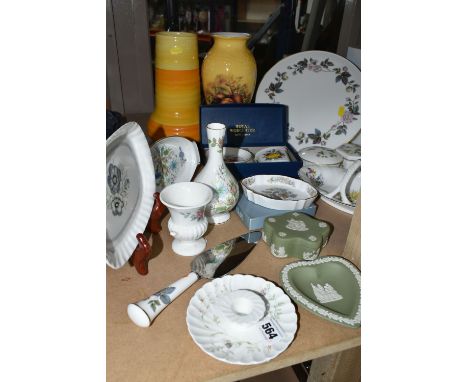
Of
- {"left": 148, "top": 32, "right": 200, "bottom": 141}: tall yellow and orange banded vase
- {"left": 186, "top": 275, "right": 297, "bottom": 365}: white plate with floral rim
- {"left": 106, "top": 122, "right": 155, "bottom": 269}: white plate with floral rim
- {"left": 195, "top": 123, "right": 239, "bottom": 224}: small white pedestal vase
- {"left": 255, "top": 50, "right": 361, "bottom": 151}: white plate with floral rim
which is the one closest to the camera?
{"left": 186, "top": 275, "right": 297, "bottom": 365}: white plate with floral rim

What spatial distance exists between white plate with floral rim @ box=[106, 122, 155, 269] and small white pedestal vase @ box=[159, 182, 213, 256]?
1.8 inches

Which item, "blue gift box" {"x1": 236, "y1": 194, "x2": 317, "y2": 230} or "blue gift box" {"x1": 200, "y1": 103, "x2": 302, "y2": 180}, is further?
"blue gift box" {"x1": 200, "y1": 103, "x2": 302, "y2": 180}

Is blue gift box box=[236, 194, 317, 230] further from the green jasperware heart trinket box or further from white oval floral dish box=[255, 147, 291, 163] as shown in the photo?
white oval floral dish box=[255, 147, 291, 163]

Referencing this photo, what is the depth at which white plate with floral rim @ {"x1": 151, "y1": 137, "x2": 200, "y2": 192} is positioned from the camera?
2.69 ft

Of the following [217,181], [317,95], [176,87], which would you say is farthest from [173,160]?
[317,95]

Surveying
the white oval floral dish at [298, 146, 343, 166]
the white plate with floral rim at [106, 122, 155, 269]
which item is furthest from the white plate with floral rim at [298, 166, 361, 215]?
the white plate with floral rim at [106, 122, 155, 269]

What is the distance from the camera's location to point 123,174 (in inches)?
25.5

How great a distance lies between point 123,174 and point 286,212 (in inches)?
13.8

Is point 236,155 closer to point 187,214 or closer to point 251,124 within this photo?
point 251,124

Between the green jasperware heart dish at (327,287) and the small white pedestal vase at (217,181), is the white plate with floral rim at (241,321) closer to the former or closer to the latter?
the green jasperware heart dish at (327,287)

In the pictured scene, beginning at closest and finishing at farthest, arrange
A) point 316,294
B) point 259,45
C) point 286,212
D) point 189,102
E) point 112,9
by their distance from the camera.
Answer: point 316,294, point 286,212, point 189,102, point 112,9, point 259,45

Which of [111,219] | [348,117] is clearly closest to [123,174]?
[111,219]

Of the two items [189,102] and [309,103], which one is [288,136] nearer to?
[309,103]

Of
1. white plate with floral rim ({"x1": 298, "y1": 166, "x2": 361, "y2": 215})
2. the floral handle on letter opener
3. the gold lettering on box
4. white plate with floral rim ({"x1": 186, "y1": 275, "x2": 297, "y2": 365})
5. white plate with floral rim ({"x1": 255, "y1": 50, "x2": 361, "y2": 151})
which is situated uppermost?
white plate with floral rim ({"x1": 255, "y1": 50, "x2": 361, "y2": 151})
